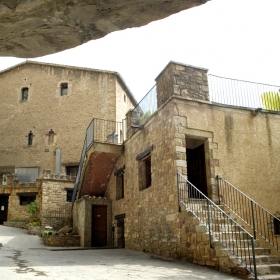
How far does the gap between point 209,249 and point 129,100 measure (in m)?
22.1

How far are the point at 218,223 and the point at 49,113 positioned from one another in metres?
20.8

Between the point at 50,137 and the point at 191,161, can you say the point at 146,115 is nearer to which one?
the point at 191,161

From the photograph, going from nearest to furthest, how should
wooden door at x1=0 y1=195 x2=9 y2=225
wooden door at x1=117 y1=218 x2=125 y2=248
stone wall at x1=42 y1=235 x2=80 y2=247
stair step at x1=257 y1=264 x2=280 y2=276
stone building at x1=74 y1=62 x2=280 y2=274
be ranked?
1. stair step at x1=257 y1=264 x2=280 y2=276
2. stone building at x1=74 y1=62 x2=280 y2=274
3. wooden door at x1=117 y1=218 x2=125 y2=248
4. stone wall at x1=42 y1=235 x2=80 y2=247
5. wooden door at x1=0 y1=195 x2=9 y2=225

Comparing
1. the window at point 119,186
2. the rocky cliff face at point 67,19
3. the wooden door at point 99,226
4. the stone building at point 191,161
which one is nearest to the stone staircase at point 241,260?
the stone building at point 191,161

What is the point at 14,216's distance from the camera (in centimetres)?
2172

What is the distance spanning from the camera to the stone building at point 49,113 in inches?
972

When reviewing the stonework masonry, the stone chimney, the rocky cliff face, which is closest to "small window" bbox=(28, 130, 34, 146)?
the stonework masonry

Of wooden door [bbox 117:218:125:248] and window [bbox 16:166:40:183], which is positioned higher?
window [bbox 16:166:40:183]

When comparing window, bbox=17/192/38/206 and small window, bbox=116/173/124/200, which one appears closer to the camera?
small window, bbox=116/173/124/200

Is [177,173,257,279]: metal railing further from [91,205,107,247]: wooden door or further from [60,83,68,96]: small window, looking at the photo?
[60,83,68,96]: small window

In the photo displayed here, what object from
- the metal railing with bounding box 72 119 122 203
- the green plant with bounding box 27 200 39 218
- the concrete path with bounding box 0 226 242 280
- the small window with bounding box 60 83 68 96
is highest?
the small window with bounding box 60 83 68 96

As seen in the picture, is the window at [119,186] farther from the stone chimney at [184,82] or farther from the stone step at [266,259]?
the stone step at [266,259]

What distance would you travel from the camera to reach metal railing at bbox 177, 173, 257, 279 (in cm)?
696

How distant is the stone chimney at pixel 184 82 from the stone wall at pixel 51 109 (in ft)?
47.5
